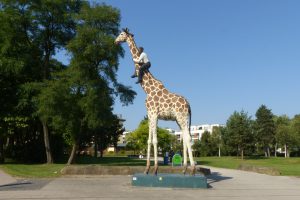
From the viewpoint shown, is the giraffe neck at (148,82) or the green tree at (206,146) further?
the green tree at (206,146)

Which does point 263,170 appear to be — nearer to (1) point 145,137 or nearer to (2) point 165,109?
(2) point 165,109

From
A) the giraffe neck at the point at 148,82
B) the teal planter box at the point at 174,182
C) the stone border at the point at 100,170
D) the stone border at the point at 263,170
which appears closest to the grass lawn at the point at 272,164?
the stone border at the point at 263,170

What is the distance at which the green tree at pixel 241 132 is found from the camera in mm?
66750

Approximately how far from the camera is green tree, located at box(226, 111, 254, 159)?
66750 mm

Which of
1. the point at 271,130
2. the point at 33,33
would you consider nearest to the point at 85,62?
the point at 33,33

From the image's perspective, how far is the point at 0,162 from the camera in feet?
118

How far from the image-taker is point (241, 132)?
6675 centimetres

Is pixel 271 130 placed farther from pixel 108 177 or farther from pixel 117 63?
pixel 108 177

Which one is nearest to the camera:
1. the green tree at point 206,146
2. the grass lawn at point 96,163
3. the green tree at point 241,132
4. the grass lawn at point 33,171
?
the grass lawn at point 33,171

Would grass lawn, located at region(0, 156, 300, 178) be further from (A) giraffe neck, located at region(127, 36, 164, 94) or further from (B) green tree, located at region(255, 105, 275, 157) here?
(B) green tree, located at region(255, 105, 275, 157)

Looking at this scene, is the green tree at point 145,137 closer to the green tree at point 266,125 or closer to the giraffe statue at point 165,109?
the green tree at point 266,125

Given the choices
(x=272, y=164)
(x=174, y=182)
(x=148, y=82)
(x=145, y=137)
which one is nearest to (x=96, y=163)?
(x=272, y=164)

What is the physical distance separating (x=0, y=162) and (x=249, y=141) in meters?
42.8

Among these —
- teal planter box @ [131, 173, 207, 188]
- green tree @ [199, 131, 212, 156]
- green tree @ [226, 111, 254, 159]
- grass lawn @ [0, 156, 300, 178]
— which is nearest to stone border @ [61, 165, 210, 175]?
grass lawn @ [0, 156, 300, 178]
